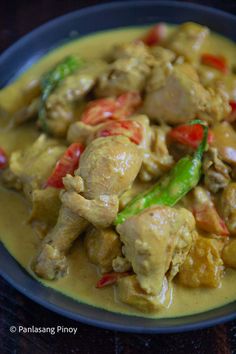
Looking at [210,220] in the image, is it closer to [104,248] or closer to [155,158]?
[155,158]

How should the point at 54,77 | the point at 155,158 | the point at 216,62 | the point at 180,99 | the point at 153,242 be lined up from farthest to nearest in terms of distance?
the point at 216,62
the point at 54,77
the point at 180,99
the point at 155,158
the point at 153,242

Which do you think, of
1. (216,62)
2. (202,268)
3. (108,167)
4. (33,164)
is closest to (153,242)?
(202,268)

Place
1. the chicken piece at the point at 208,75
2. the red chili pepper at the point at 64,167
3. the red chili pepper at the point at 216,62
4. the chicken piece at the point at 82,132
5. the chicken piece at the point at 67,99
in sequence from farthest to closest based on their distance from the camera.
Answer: the red chili pepper at the point at 216,62
the chicken piece at the point at 208,75
the chicken piece at the point at 67,99
the chicken piece at the point at 82,132
the red chili pepper at the point at 64,167

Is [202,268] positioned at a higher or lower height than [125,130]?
lower

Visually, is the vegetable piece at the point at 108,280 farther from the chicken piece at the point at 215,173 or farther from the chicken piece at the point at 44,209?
the chicken piece at the point at 215,173

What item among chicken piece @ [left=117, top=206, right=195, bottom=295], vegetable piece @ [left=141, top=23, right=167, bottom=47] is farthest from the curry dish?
vegetable piece @ [left=141, top=23, right=167, bottom=47]

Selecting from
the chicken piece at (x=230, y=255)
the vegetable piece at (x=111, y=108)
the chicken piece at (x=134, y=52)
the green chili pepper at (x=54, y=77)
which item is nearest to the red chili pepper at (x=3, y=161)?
the green chili pepper at (x=54, y=77)
